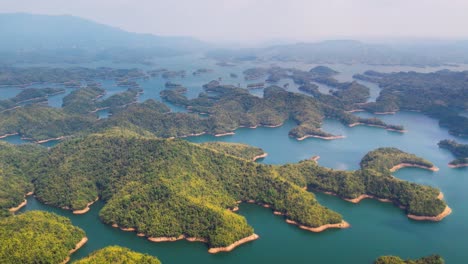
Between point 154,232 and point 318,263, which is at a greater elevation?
point 154,232

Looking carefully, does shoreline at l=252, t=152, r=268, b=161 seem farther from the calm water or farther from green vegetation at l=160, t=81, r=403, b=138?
the calm water

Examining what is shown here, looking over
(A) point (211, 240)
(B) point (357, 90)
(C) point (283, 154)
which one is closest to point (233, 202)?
(A) point (211, 240)

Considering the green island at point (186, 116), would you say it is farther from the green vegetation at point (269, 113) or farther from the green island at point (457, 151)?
the green island at point (457, 151)

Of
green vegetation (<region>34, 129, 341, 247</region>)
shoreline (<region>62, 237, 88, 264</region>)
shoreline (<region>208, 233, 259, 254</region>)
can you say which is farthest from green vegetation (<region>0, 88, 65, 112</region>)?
shoreline (<region>208, 233, 259, 254</region>)

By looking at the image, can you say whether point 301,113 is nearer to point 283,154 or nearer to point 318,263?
point 283,154

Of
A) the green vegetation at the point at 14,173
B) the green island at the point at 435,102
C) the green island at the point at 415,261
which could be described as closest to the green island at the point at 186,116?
the green island at the point at 435,102

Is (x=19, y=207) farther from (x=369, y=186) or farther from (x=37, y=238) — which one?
(x=369, y=186)

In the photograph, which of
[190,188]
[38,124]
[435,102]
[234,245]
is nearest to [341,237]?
[234,245]
